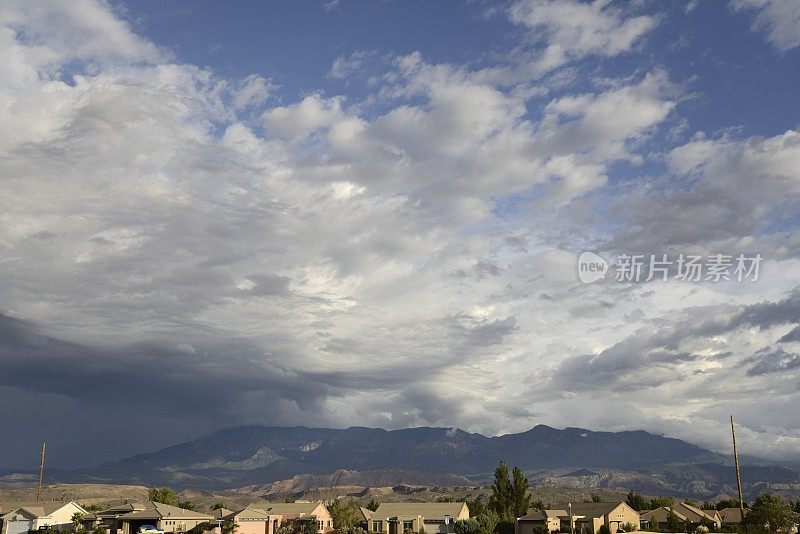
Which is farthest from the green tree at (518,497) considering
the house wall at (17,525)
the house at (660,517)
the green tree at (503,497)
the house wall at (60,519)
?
the house wall at (17,525)

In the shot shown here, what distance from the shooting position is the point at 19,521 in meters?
120

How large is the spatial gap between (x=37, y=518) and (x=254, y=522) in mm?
36466

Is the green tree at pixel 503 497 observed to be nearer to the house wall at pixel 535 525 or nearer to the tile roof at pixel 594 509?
the house wall at pixel 535 525

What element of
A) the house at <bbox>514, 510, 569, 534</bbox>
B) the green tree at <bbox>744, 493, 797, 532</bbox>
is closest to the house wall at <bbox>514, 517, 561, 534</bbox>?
the house at <bbox>514, 510, 569, 534</bbox>

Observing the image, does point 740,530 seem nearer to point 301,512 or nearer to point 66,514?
point 301,512

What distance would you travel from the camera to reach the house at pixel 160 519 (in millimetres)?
116000

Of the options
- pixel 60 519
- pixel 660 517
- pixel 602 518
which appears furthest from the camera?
pixel 660 517

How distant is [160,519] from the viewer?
116 m

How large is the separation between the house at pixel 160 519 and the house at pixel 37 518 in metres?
11.3

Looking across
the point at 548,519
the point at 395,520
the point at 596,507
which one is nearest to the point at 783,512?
the point at 596,507

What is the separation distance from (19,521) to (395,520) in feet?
207

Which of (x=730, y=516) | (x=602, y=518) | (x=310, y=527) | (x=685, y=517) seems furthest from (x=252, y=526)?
(x=730, y=516)

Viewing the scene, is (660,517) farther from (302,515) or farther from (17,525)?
(17,525)

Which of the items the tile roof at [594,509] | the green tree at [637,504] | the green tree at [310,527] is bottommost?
the green tree at [310,527]
